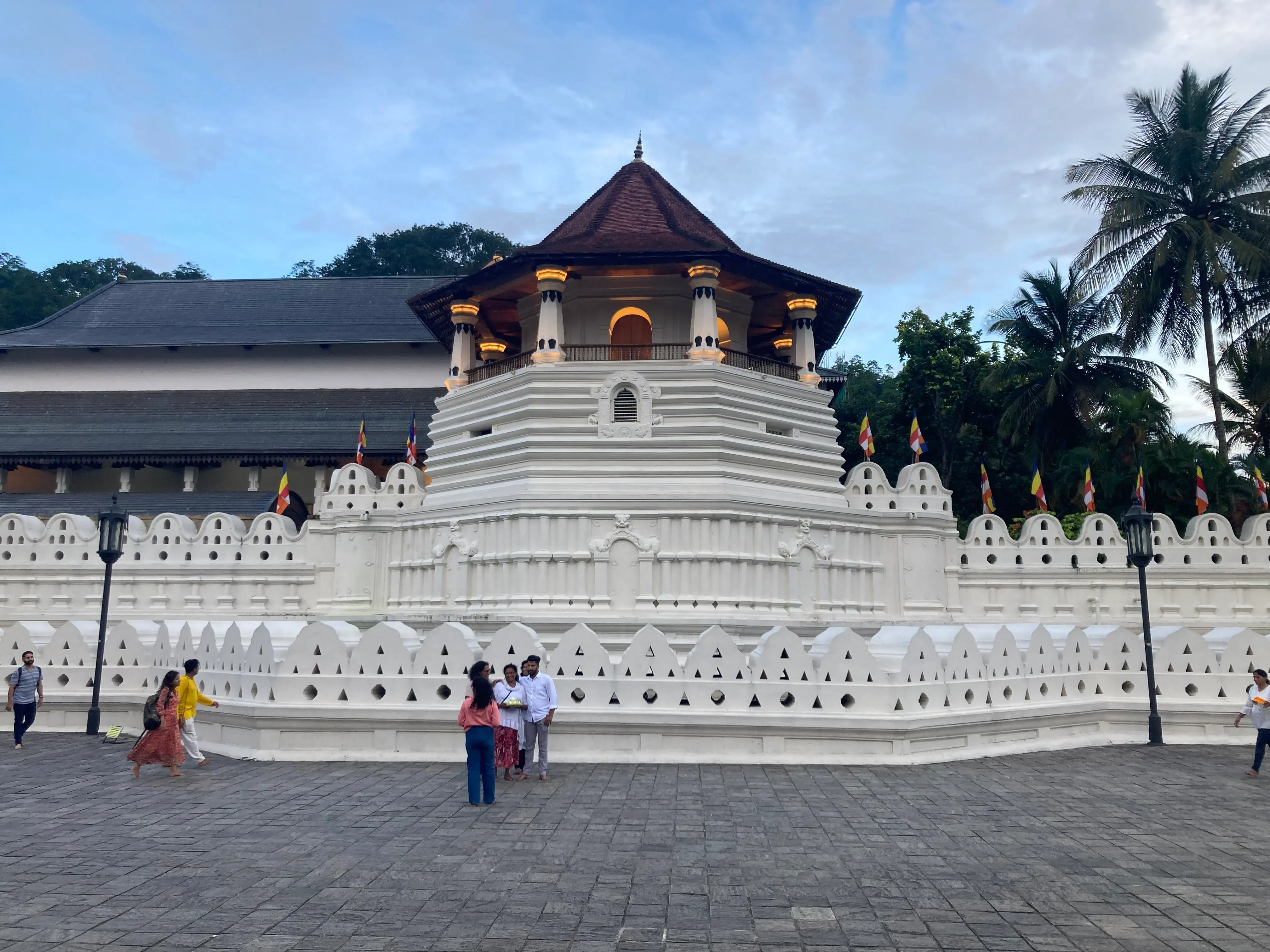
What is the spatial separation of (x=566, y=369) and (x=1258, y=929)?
18.0 meters

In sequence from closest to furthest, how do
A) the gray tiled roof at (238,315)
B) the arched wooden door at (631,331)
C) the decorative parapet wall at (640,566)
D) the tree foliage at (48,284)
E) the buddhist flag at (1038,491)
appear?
the decorative parapet wall at (640,566)
the buddhist flag at (1038,491)
the arched wooden door at (631,331)
the gray tiled roof at (238,315)
the tree foliage at (48,284)

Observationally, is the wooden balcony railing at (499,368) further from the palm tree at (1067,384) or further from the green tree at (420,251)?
the green tree at (420,251)

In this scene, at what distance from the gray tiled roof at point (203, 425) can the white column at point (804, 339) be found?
1353 centimetres

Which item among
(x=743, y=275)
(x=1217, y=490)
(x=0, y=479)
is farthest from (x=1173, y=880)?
(x=0, y=479)

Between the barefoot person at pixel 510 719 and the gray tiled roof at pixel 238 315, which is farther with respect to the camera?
the gray tiled roof at pixel 238 315

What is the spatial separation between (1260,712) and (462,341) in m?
19.9

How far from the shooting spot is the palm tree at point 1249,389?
1148 inches

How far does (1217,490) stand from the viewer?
26.0 m

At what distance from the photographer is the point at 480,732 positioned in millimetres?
9703

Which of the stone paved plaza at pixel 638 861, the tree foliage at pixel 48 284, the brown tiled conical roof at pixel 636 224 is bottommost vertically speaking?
the stone paved plaza at pixel 638 861

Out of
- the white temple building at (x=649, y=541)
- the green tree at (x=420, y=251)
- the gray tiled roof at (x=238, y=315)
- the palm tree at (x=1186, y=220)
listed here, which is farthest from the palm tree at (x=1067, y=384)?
the green tree at (x=420, y=251)

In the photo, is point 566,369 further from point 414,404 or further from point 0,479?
point 0,479

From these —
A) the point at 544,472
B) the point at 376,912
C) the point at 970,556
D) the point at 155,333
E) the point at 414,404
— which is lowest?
the point at 376,912

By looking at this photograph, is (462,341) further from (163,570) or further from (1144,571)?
(1144,571)
